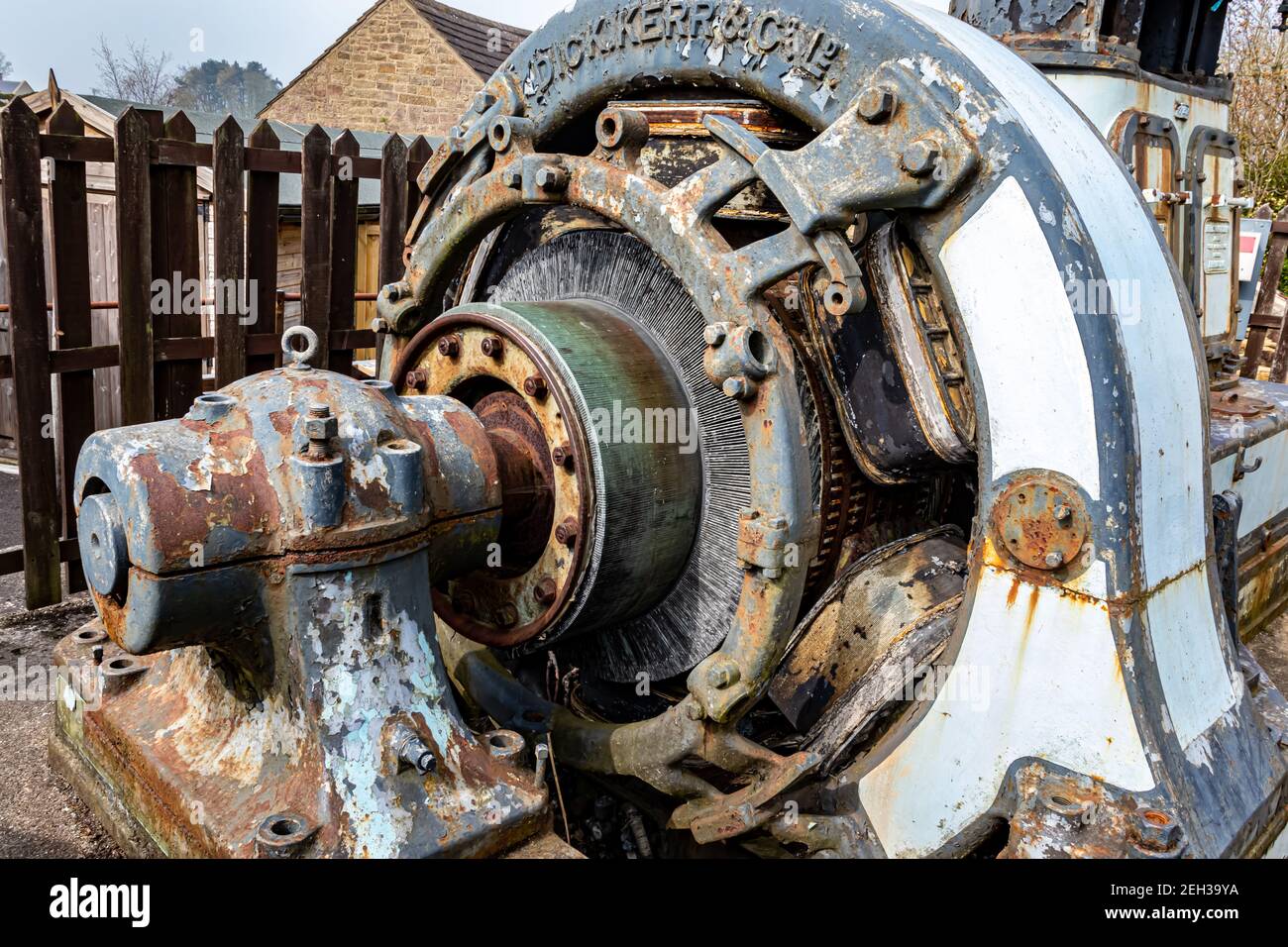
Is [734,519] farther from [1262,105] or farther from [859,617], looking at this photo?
[1262,105]

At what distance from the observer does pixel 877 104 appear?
6.45ft

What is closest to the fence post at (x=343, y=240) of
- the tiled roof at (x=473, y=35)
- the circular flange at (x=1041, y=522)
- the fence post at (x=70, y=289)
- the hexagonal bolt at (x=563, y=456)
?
the fence post at (x=70, y=289)

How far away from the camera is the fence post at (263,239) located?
4.60 m

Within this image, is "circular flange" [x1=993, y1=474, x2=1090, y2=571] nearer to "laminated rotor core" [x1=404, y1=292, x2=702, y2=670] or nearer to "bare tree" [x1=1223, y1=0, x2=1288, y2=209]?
"laminated rotor core" [x1=404, y1=292, x2=702, y2=670]

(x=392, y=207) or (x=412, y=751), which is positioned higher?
(x=392, y=207)

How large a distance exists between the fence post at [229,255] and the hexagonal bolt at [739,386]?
304 cm

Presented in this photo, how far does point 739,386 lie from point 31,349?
3001 mm

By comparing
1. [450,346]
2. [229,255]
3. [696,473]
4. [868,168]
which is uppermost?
[229,255]

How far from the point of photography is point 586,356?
2.35 meters

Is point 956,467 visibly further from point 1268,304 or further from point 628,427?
point 1268,304

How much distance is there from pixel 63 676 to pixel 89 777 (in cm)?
25

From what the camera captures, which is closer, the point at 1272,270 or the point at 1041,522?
the point at 1041,522

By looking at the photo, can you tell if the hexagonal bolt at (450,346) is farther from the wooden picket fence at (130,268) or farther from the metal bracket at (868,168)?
the wooden picket fence at (130,268)

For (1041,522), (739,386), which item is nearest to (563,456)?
(739,386)
